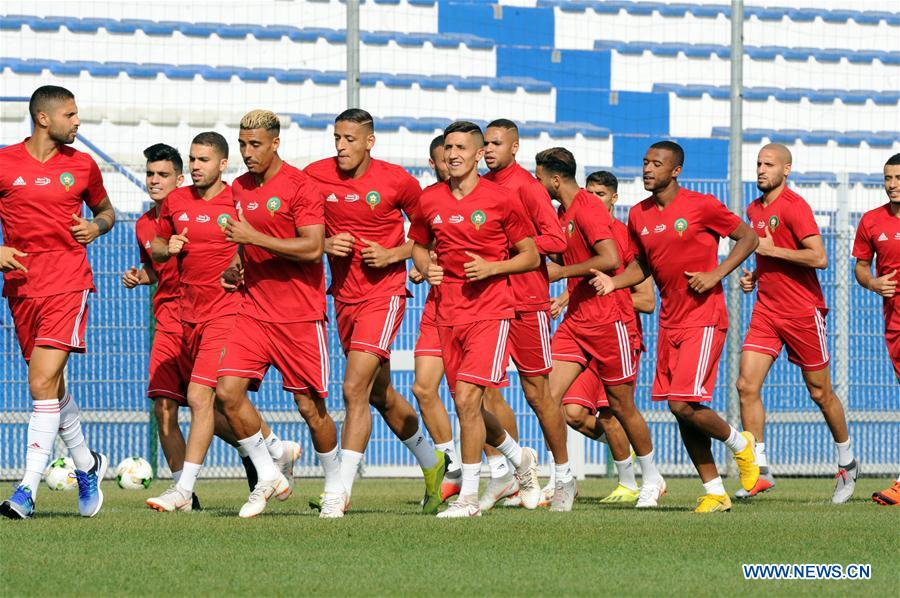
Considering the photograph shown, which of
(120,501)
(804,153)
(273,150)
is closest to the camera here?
(273,150)

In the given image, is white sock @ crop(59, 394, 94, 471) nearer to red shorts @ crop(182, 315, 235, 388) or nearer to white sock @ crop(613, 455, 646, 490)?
red shorts @ crop(182, 315, 235, 388)

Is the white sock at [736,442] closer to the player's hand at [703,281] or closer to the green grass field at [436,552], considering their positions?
the green grass field at [436,552]

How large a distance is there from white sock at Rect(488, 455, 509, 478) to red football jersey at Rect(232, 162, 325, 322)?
1.86m

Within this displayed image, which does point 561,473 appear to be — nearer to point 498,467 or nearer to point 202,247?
point 498,467

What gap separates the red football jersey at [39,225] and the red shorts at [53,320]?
48 millimetres

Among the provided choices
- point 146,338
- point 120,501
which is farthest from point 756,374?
point 146,338

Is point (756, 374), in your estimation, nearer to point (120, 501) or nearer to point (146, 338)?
point (120, 501)

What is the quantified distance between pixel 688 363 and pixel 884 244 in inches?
96.9

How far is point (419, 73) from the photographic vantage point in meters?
23.2

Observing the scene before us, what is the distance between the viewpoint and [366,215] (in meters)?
9.44

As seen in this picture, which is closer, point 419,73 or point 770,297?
point 770,297

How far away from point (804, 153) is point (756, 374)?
12783mm

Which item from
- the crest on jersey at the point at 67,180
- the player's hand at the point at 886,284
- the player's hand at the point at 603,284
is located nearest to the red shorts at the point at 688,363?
the player's hand at the point at 603,284

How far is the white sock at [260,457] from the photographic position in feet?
29.0
